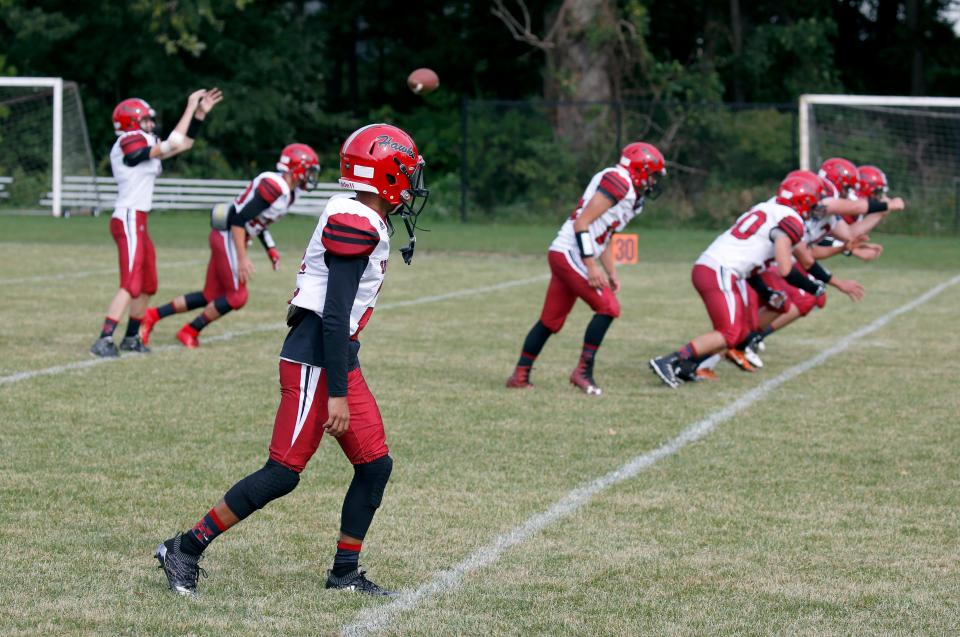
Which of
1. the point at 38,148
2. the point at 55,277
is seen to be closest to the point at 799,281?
the point at 55,277

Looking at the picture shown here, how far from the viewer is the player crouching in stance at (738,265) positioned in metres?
9.20

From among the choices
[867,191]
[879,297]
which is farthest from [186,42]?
[867,191]

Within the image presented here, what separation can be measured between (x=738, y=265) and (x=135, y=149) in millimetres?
4527

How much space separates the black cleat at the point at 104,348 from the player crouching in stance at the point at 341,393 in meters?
5.59

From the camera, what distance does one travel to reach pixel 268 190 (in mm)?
10328

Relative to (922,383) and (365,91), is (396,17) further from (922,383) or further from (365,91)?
(922,383)

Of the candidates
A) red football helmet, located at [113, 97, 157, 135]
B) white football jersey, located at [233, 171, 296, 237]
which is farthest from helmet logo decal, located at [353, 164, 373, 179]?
red football helmet, located at [113, 97, 157, 135]

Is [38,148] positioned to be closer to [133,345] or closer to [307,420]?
[133,345]

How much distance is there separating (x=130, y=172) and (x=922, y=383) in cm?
603

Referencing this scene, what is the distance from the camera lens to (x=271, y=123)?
3475cm

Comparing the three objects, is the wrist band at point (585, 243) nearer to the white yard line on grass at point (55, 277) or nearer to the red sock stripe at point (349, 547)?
the red sock stripe at point (349, 547)

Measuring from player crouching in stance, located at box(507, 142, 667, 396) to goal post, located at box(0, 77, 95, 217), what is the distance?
2002cm

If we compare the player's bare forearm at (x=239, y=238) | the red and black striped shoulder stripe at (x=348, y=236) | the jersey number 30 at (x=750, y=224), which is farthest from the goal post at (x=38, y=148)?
the red and black striped shoulder stripe at (x=348, y=236)

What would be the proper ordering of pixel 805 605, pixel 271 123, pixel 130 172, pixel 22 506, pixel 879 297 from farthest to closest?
1. pixel 271 123
2. pixel 879 297
3. pixel 130 172
4. pixel 22 506
5. pixel 805 605
